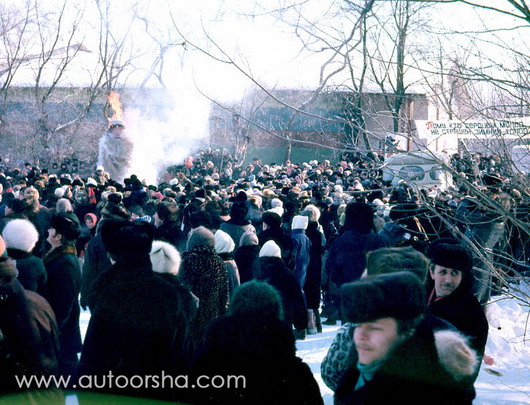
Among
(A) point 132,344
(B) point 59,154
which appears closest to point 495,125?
(A) point 132,344

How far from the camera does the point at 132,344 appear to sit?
3.56 m

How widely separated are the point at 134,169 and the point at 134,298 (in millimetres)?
20479

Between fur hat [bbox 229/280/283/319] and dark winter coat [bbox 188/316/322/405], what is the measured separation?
5 centimetres

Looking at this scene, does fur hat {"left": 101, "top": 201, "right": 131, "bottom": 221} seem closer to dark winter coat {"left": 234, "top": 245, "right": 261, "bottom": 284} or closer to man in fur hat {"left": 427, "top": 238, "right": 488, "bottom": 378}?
dark winter coat {"left": 234, "top": 245, "right": 261, "bottom": 284}

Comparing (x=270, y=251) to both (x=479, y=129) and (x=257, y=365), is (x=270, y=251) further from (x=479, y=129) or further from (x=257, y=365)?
(x=257, y=365)

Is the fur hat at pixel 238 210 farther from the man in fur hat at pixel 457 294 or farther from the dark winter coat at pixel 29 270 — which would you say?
the man in fur hat at pixel 457 294

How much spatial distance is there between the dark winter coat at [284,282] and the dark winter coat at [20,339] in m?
3.31

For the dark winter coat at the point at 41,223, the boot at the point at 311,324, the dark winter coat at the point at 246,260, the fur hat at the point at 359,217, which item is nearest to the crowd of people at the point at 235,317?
the dark winter coat at the point at 246,260

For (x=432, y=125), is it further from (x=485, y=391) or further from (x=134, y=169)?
(x=134, y=169)

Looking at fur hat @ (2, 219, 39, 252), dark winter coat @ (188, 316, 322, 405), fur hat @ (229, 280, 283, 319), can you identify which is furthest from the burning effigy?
dark winter coat @ (188, 316, 322, 405)

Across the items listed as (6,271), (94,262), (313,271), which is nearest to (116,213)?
(94,262)

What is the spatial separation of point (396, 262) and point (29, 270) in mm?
2667

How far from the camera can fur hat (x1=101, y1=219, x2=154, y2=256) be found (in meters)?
3.85

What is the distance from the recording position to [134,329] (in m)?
3.56
